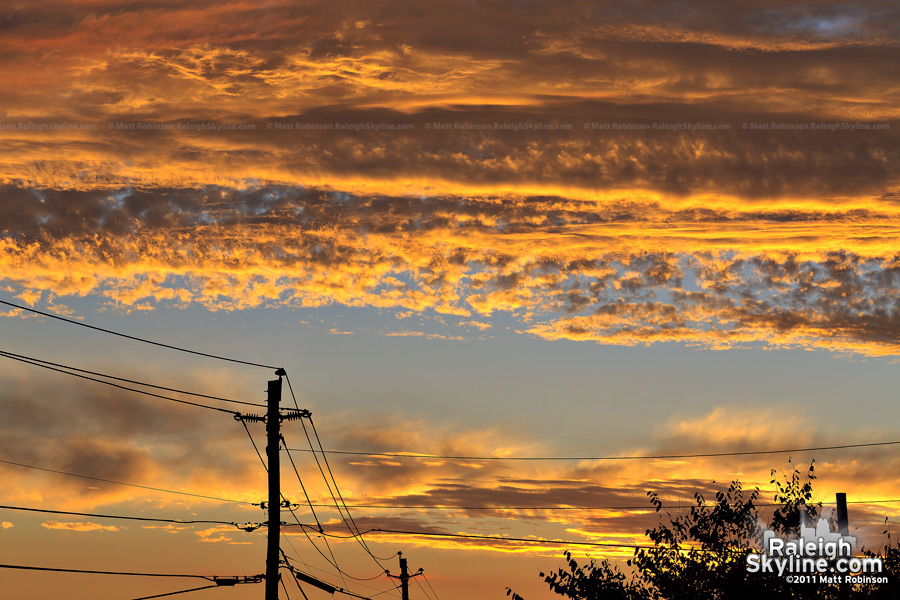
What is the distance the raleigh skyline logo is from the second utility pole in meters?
13.4

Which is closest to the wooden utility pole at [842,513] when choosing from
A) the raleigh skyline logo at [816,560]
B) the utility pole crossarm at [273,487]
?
the raleigh skyline logo at [816,560]

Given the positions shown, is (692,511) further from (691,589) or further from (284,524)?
(284,524)

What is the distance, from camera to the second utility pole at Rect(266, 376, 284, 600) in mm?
30453

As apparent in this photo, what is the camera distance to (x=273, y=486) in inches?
1243

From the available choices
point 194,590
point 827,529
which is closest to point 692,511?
point 827,529

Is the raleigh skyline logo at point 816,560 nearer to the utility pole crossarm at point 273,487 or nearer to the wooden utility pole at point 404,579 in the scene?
the utility pole crossarm at point 273,487

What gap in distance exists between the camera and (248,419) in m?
33.1

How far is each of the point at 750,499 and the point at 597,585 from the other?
5113 mm

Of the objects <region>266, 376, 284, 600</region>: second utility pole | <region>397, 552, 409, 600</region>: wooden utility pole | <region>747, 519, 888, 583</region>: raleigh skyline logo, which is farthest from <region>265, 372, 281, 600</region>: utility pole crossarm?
<region>397, 552, 409, 600</region>: wooden utility pole

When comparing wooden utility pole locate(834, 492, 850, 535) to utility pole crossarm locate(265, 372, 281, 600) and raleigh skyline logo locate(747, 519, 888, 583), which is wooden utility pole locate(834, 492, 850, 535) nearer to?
raleigh skyline logo locate(747, 519, 888, 583)

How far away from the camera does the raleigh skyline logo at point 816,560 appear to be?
27.6m

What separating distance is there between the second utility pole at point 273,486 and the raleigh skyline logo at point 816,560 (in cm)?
1337

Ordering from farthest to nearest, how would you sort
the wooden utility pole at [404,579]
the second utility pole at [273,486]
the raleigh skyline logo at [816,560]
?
the wooden utility pole at [404,579] → the second utility pole at [273,486] → the raleigh skyline logo at [816,560]

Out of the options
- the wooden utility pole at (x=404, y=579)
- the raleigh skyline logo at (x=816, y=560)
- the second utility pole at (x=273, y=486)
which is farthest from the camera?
the wooden utility pole at (x=404, y=579)
